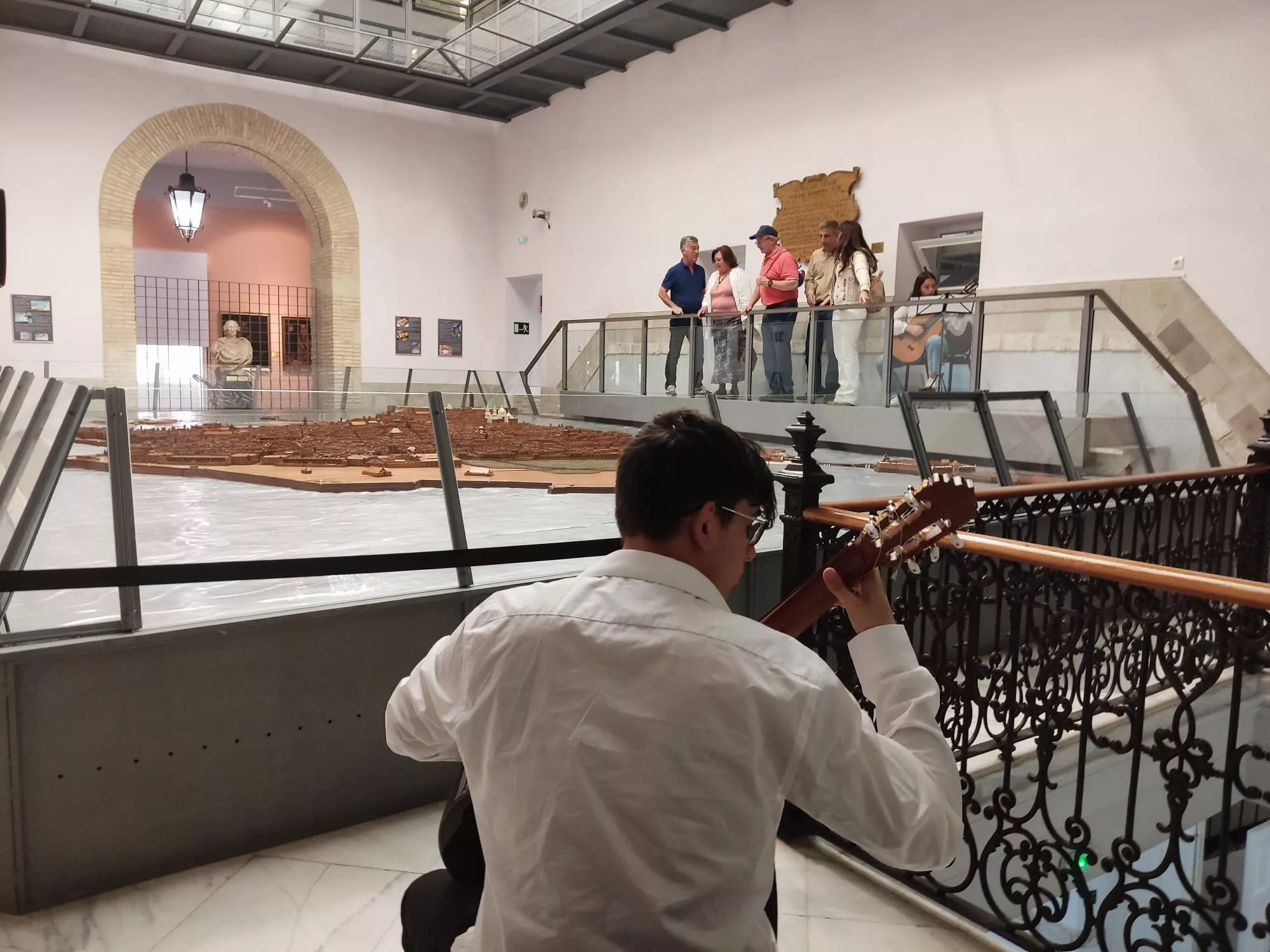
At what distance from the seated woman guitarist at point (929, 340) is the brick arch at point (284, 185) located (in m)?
6.75

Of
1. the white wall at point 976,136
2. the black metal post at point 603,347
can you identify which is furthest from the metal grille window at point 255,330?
the black metal post at point 603,347

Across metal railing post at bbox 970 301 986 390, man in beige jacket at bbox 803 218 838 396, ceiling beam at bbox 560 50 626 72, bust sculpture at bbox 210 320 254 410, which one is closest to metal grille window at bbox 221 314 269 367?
ceiling beam at bbox 560 50 626 72

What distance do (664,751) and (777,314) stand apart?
684cm

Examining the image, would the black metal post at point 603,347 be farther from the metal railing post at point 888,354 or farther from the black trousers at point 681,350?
the metal railing post at point 888,354

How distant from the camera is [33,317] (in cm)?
1095

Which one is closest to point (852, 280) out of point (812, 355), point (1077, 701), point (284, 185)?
point (812, 355)

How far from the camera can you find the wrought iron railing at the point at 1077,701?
6.00 feet

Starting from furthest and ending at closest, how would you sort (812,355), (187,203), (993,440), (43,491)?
1. (187,203)
2. (812,355)
3. (993,440)
4. (43,491)

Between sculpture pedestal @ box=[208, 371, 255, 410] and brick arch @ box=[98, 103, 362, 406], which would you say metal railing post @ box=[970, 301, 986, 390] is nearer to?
sculpture pedestal @ box=[208, 371, 255, 410]

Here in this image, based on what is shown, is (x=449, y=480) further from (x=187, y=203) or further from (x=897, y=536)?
(x=187, y=203)

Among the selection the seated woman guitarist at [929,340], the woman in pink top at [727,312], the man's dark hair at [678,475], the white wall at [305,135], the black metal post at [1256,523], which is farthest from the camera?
the white wall at [305,135]

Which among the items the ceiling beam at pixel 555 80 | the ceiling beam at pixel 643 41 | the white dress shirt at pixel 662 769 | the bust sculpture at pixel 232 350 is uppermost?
the ceiling beam at pixel 643 41

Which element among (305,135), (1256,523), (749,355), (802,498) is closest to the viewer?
(802,498)

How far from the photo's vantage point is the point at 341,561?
235 centimetres
